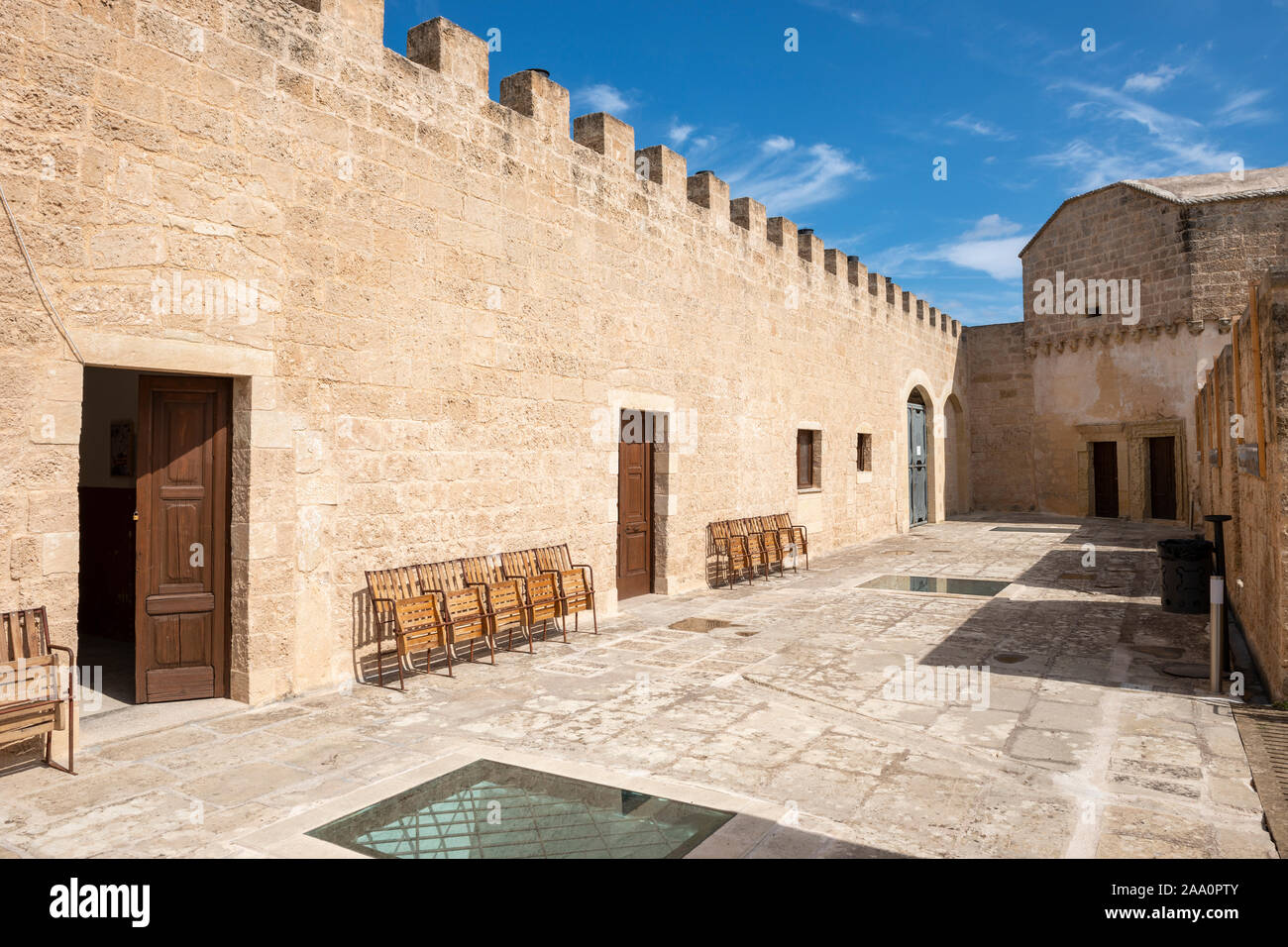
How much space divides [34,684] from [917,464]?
54.5ft

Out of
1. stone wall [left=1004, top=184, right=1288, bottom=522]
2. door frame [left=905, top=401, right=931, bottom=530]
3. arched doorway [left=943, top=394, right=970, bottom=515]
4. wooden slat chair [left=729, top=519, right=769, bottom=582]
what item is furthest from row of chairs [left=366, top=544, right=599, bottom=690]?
arched doorway [left=943, top=394, right=970, bottom=515]

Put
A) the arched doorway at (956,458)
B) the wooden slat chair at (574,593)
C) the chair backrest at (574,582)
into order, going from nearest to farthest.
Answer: the wooden slat chair at (574,593) → the chair backrest at (574,582) → the arched doorway at (956,458)

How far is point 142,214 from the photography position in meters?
4.38

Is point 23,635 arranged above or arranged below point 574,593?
above

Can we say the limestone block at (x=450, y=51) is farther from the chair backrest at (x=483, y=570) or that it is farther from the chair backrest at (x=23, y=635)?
the chair backrest at (x=23, y=635)

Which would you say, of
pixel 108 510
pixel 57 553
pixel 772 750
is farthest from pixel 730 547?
pixel 57 553

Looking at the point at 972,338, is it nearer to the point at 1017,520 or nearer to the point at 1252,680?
the point at 1017,520

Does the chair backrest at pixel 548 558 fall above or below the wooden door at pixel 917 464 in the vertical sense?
below

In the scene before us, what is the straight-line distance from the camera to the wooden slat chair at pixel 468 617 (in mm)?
5793

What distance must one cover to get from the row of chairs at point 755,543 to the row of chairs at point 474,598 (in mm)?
2699

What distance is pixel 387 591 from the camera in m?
5.63

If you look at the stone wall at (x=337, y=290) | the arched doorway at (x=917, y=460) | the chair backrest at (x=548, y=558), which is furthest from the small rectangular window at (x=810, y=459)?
the chair backrest at (x=548, y=558)

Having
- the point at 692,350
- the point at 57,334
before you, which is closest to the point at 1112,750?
the point at 57,334

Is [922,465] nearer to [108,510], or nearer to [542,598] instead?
[542,598]
